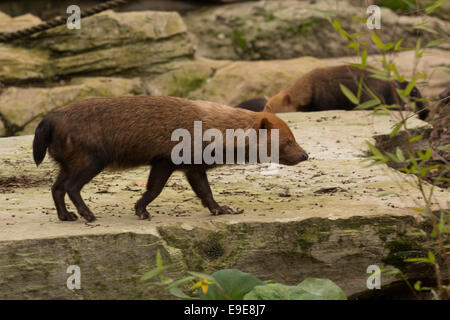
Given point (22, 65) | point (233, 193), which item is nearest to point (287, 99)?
point (22, 65)

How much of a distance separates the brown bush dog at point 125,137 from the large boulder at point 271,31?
8.33m

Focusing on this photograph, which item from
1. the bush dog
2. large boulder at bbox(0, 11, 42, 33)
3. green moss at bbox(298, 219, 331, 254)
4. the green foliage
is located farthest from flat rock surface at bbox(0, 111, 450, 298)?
large boulder at bbox(0, 11, 42, 33)

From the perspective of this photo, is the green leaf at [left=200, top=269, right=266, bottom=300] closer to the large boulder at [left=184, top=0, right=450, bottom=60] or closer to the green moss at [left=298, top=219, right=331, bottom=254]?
the green moss at [left=298, top=219, right=331, bottom=254]

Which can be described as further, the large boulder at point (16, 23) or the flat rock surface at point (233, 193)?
the large boulder at point (16, 23)

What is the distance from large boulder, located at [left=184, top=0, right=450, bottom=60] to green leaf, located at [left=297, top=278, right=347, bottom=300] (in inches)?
404

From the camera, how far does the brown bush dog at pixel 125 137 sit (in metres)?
5.01

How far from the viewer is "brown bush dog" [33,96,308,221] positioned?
197 inches

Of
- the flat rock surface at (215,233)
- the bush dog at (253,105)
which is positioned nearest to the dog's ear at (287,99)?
the bush dog at (253,105)

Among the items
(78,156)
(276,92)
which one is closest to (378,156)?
(78,156)

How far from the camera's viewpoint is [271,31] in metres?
13.5

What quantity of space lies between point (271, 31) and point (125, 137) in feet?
29.0

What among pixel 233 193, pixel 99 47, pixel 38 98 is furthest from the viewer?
pixel 99 47

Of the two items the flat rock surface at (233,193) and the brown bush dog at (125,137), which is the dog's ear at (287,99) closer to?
the flat rock surface at (233,193)

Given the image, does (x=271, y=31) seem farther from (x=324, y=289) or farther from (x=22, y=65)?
(x=324, y=289)
